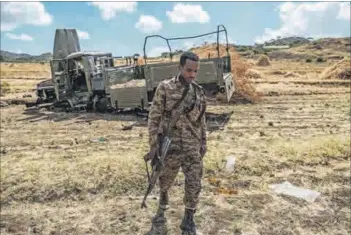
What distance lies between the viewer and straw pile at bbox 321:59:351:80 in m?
22.1

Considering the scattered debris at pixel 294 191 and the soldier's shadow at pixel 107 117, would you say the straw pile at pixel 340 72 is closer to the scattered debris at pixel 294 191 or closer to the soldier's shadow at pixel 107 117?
the soldier's shadow at pixel 107 117

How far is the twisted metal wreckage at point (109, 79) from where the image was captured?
12.2m

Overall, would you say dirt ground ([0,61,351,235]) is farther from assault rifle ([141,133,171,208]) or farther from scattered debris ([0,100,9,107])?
scattered debris ([0,100,9,107])

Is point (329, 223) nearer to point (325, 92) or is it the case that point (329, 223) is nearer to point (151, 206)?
point (151, 206)

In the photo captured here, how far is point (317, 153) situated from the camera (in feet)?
26.4

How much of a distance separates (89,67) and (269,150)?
26.4 feet

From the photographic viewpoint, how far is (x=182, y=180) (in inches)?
276

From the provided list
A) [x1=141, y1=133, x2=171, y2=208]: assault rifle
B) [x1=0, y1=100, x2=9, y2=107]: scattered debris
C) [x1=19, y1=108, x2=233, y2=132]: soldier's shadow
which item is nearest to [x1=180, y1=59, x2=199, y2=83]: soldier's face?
[x1=141, y1=133, x2=171, y2=208]: assault rifle

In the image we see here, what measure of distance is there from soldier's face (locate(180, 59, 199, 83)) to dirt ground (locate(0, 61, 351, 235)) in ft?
6.00

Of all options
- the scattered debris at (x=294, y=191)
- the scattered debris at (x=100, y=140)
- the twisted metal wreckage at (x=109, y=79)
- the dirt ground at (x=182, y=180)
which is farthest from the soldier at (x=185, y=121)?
the twisted metal wreckage at (x=109, y=79)

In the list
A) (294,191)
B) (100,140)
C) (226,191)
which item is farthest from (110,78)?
(294,191)

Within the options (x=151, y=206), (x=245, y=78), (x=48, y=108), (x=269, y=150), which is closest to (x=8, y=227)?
(x=151, y=206)

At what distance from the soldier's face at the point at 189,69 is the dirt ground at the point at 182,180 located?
6.00 ft

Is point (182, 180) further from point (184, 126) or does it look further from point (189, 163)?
point (184, 126)
